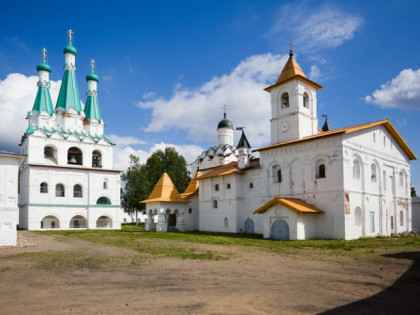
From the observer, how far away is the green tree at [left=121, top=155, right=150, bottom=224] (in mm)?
42719

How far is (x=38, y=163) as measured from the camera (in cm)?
3144

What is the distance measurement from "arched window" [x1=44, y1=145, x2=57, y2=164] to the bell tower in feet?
68.4

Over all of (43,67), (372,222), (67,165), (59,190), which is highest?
(43,67)

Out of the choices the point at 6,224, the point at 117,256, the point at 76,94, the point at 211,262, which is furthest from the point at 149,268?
the point at 76,94

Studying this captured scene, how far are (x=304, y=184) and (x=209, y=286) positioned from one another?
15291 millimetres

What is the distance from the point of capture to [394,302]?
6137mm

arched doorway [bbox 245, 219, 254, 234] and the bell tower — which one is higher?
the bell tower

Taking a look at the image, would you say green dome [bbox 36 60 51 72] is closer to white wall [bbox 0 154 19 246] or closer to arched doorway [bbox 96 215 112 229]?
arched doorway [bbox 96 215 112 229]

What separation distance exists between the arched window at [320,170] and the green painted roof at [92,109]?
24.4 metres

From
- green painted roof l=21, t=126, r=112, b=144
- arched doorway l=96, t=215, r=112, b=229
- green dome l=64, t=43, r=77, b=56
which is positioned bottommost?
arched doorway l=96, t=215, r=112, b=229

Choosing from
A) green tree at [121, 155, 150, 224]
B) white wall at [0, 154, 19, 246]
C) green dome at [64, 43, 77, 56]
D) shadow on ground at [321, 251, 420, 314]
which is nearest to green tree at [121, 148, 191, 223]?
green tree at [121, 155, 150, 224]

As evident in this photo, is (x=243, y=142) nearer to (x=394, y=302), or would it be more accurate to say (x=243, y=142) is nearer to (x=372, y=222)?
(x=372, y=222)

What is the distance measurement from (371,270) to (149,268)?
19.6 ft

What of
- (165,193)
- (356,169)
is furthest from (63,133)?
(356,169)
